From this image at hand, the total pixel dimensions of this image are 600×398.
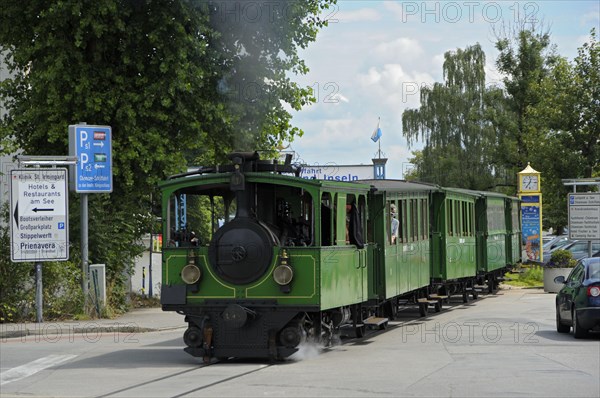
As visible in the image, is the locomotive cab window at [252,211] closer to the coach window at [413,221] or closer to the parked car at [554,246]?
the coach window at [413,221]

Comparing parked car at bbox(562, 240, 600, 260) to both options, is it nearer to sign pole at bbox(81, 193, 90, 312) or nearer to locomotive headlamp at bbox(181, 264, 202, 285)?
sign pole at bbox(81, 193, 90, 312)

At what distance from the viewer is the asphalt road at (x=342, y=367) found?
1263cm

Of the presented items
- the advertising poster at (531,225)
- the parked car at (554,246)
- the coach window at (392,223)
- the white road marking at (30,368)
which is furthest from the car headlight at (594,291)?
the parked car at (554,246)

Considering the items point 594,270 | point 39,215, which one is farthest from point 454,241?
point 39,215

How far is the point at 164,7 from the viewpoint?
92.6ft

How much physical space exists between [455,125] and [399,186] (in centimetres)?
5083

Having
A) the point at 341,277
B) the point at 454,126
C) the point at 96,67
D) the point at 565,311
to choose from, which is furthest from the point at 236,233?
the point at 454,126

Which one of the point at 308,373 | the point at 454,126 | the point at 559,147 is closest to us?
the point at 308,373

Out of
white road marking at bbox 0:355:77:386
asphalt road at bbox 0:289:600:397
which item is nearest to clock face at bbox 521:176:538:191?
asphalt road at bbox 0:289:600:397

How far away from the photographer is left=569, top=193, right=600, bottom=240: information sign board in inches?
1364

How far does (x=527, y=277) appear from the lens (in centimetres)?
4269

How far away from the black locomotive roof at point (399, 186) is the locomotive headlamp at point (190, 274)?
492cm

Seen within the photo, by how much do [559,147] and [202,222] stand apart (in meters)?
30.0

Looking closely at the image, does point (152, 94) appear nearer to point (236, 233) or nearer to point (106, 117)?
point (106, 117)
